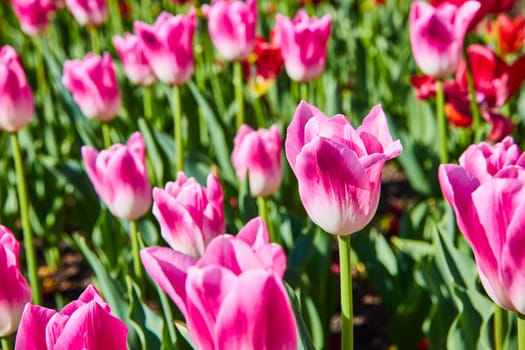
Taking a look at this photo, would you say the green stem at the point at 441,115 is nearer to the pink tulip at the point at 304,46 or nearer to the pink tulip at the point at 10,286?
the pink tulip at the point at 304,46

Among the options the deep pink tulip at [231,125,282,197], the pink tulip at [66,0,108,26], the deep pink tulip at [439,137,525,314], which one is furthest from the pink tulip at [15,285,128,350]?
the pink tulip at [66,0,108,26]

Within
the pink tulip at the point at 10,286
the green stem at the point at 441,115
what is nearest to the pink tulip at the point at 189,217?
the pink tulip at the point at 10,286

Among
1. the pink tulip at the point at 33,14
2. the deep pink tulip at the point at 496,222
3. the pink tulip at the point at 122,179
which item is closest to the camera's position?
the deep pink tulip at the point at 496,222

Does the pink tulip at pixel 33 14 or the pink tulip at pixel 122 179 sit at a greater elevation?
the pink tulip at pixel 33 14

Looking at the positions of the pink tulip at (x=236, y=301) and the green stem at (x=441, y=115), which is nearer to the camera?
the pink tulip at (x=236, y=301)

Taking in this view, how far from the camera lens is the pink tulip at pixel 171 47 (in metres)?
1.85

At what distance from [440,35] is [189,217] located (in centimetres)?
84

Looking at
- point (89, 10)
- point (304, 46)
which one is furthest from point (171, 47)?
point (89, 10)

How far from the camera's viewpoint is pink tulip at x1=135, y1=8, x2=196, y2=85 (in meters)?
1.85

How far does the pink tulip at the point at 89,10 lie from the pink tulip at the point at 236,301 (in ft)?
7.02

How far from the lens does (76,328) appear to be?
0.76 metres

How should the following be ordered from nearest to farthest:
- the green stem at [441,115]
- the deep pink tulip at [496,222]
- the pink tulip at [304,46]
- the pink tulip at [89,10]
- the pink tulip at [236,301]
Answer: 1. the pink tulip at [236,301]
2. the deep pink tulip at [496,222]
3. the green stem at [441,115]
4. the pink tulip at [304,46]
5. the pink tulip at [89,10]

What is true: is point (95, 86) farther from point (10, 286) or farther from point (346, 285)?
point (346, 285)

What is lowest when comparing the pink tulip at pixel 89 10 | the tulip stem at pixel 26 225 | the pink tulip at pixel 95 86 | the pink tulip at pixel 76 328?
the tulip stem at pixel 26 225
